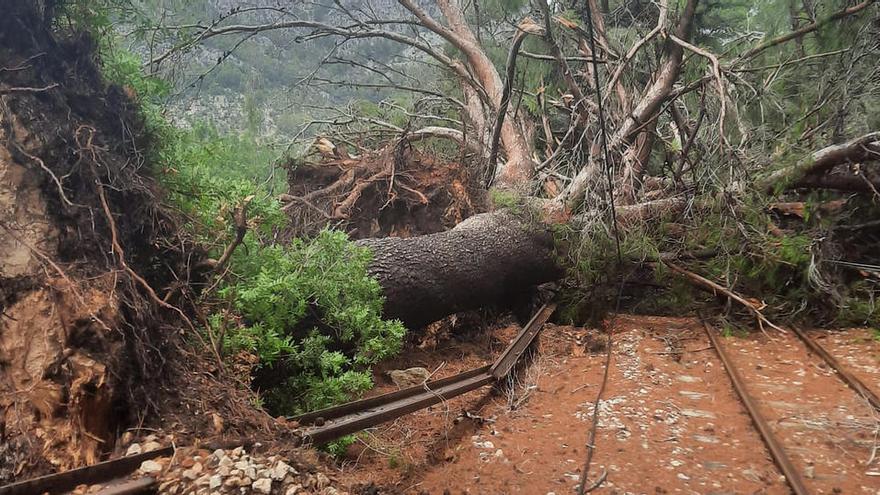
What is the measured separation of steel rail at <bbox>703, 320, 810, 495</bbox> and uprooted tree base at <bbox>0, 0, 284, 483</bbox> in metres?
2.81

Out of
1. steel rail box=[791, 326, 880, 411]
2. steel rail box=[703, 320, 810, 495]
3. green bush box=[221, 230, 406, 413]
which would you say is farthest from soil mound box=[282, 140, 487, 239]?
steel rail box=[791, 326, 880, 411]

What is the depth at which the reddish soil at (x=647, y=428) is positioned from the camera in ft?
10.9

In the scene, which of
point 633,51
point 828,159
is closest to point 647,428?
point 828,159

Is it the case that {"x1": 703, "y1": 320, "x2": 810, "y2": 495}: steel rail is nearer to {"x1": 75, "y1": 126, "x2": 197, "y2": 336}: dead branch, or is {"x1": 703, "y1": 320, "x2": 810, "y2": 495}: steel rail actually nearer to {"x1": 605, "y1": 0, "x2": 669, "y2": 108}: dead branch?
{"x1": 605, "y1": 0, "x2": 669, "y2": 108}: dead branch

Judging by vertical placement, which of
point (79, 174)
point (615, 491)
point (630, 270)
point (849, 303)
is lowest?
point (615, 491)

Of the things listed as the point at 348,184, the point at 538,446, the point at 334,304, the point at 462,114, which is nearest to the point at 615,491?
the point at 538,446

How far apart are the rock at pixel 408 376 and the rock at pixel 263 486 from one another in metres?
2.65

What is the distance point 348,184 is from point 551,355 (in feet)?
13.2

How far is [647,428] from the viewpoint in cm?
400

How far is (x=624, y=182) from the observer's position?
7039 millimetres

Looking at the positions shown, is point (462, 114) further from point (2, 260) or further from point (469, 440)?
point (2, 260)

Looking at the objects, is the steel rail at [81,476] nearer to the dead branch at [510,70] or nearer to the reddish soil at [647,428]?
the reddish soil at [647,428]

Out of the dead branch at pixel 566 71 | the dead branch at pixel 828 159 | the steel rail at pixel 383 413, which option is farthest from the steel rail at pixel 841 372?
the dead branch at pixel 566 71

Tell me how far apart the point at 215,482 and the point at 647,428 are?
2.90 metres
